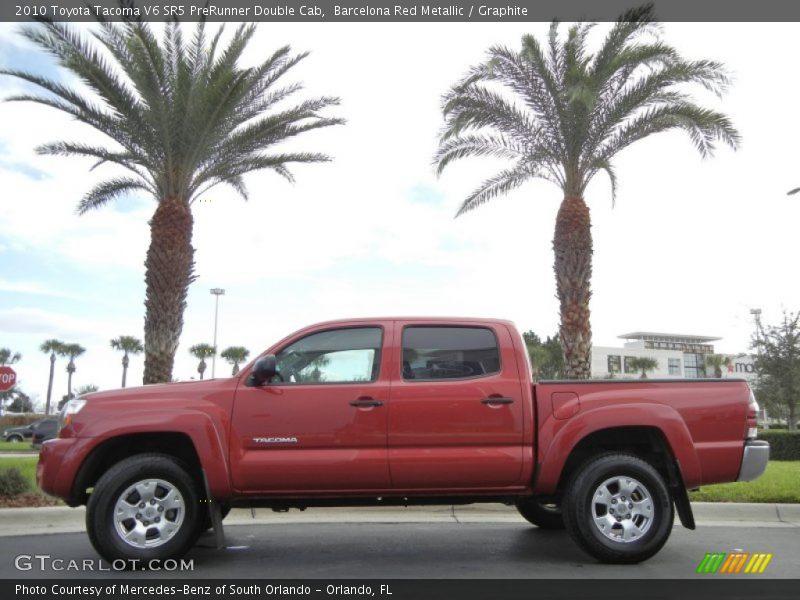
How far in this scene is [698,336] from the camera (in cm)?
12056

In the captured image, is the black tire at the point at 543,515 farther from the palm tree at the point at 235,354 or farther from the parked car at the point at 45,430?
the palm tree at the point at 235,354

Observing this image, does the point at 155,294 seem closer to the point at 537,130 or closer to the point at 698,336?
the point at 537,130

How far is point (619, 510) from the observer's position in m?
5.69

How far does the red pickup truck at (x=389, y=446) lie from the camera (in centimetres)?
559

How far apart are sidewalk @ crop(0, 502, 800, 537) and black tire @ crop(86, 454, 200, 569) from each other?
270 centimetres

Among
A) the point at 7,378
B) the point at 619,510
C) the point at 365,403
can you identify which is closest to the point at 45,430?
the point at 7,378

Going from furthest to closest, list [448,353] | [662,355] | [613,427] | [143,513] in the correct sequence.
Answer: [662,355] < [448,353] < [613,427] < [143,513]

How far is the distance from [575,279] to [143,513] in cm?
1162

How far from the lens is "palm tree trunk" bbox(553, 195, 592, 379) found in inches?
606

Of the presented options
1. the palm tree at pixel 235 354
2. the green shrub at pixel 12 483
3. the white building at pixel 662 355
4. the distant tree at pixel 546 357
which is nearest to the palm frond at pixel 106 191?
the green shrub at pixel 12 483

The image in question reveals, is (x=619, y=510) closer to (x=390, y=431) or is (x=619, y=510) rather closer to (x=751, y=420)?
(x=751, y=420)

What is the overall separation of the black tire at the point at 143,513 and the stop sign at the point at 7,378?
8.17 m

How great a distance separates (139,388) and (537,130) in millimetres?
11923

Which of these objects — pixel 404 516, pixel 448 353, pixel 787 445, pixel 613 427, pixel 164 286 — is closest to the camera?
pixel 613 427
